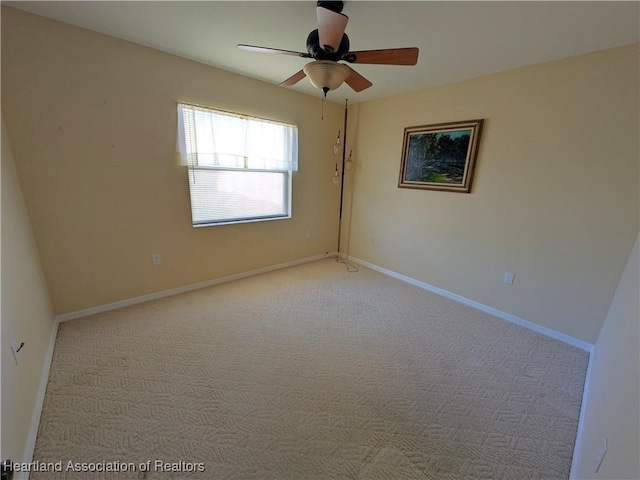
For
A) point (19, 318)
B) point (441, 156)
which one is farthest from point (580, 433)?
point (19, 318)

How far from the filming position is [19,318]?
1433 millimetres

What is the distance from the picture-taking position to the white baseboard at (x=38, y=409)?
121 centimetres

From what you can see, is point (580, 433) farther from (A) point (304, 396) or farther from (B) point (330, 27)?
(B) point (330, 27)

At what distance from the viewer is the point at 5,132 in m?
1.81

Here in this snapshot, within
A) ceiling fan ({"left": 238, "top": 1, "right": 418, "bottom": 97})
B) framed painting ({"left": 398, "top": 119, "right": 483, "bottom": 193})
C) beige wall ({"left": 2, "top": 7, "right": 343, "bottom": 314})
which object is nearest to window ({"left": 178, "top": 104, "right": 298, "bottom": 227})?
beige wall ({"left": 2, "top": 7, "right": 343, "bottom": 314})

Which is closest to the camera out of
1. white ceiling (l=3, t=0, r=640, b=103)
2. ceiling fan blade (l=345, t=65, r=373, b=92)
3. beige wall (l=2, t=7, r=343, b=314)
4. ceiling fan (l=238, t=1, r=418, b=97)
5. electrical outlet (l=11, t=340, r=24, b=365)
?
electrical outlet (l=11, t=340, r=24, b=365)

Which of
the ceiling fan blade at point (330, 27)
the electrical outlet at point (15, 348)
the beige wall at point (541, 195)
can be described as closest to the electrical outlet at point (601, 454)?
the beige wall at point (541, 195)

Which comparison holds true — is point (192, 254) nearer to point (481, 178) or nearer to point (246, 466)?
point (246, 466)

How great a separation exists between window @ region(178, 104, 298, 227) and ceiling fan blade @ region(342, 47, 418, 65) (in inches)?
68.9

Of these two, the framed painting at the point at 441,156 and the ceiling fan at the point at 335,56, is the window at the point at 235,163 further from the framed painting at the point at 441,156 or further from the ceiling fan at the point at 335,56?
the framed painting at the point at 441,156

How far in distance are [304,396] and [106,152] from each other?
2.55 metres

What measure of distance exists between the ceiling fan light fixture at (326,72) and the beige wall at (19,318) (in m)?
1.95

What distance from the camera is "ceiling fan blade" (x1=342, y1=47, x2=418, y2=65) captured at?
147 centimetres

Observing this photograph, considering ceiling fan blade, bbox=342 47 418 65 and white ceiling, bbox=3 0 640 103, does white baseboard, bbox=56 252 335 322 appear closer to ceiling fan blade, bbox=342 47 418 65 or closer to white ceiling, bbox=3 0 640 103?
white ceiling, bbox=3 0 640 103
